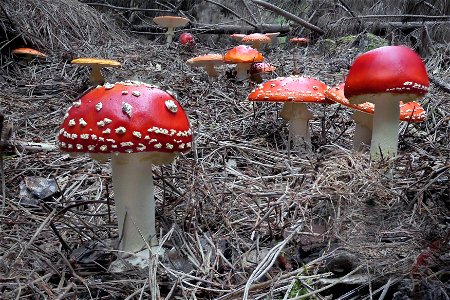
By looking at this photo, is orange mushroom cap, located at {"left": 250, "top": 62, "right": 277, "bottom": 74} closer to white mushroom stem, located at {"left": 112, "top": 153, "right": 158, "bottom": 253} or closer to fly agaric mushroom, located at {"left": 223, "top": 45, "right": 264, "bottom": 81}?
fly agaric mushroom, located at {"left": 223, "top": 45, "right": 264, "bottom": 81}

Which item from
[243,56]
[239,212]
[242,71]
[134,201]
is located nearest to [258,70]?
[243,56]

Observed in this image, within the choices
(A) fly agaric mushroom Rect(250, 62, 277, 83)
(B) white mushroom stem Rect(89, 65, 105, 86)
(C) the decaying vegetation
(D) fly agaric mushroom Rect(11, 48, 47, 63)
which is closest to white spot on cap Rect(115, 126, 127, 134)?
(C) the decaying vegetation

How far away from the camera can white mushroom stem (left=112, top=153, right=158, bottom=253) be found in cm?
233

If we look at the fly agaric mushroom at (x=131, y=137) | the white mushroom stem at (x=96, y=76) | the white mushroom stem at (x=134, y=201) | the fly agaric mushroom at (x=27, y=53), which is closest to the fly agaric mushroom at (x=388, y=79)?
the fly agaric mushroom at (x=131, y=137)

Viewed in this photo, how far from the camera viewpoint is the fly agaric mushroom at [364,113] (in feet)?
11.9

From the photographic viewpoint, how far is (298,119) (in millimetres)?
4176

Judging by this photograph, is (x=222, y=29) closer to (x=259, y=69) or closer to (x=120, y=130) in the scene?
(x=259, y=69)

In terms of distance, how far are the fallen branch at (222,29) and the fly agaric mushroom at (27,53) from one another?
4.69m

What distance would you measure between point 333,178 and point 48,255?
1748 mm

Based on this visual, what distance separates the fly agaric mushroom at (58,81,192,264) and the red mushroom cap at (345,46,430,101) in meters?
1.32

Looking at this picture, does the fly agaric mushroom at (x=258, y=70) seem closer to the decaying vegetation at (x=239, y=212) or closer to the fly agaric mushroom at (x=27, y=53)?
the decaying vegetation at (x=239, y=212)

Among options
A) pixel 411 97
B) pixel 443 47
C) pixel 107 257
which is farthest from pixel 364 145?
pixel 443 47

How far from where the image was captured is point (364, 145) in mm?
3881

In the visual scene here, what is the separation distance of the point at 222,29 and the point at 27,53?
5.28 metres
